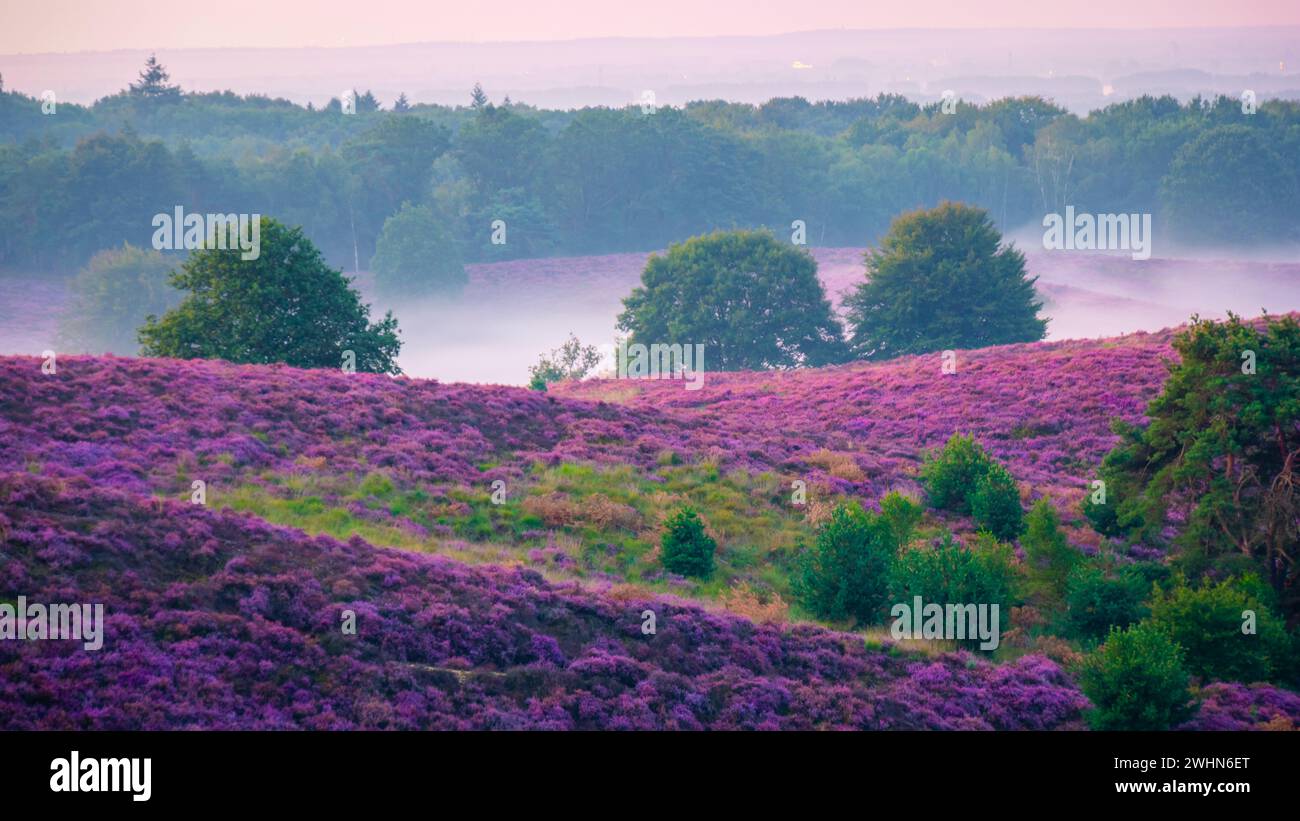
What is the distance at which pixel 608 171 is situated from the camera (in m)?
127

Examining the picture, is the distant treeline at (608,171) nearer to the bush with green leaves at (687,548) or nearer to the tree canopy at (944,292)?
the tree canopy at (944,292)

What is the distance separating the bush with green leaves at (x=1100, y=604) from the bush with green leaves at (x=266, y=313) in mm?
25640

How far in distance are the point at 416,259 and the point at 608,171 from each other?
3110cm

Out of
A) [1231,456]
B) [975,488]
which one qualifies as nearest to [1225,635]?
[1231,456]

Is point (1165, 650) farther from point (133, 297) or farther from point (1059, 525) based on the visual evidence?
point (133, 297)

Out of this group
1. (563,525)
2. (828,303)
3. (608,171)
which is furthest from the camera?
(608,171)

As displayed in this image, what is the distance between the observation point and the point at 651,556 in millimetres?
24891

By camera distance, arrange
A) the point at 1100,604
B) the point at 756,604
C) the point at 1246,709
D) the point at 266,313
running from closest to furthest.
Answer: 1. the point at 1246,709
2. the point at 756,604
3. the point at 1100,604
4. the point at 266,313

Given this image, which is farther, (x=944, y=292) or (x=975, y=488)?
(x=944, y=292)

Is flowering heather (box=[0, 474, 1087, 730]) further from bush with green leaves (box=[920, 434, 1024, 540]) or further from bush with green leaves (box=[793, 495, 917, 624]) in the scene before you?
bush with green leaves (box=[920, 434, 1024, 540])

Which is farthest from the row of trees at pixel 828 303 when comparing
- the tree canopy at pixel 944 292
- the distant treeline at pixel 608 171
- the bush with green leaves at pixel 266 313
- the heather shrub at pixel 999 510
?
the distant treeline at pixel 608 171

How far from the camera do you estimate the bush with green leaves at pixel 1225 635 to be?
20.7 metres

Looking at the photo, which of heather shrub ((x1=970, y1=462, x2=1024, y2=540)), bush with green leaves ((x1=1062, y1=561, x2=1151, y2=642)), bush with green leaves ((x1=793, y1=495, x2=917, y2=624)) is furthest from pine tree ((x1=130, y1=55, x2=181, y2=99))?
bush with green leaves ((x1=1062, y1=561, x2=1151, y2=642))

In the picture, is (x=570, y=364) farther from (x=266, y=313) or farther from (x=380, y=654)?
(x=380, y=654)
